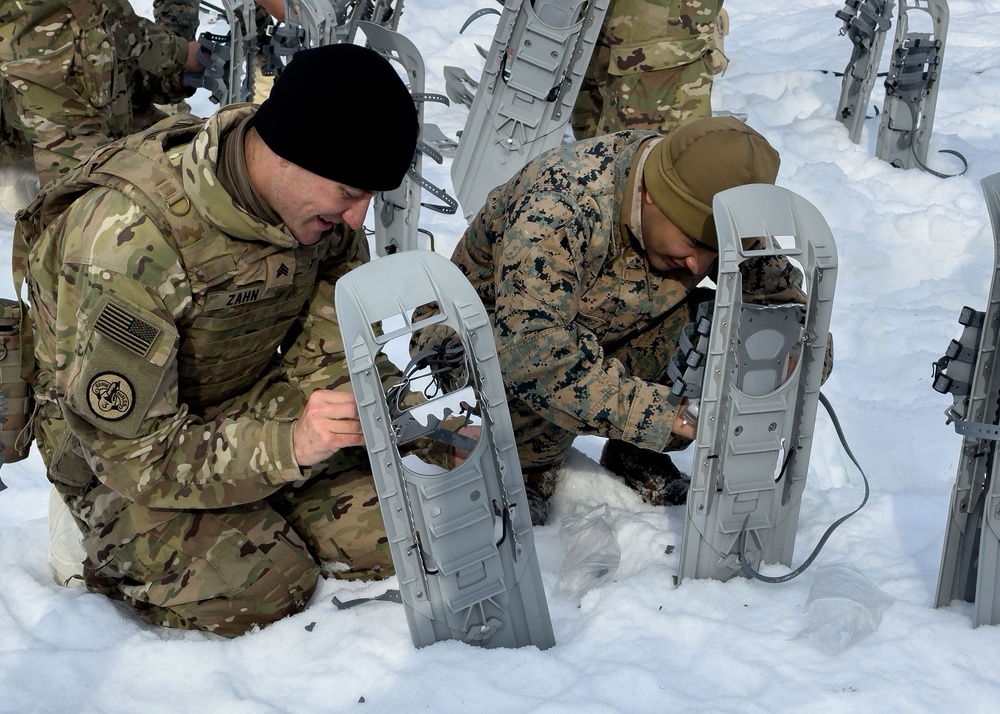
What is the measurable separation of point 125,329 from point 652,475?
1.64m

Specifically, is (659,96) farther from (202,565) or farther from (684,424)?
(202,565)

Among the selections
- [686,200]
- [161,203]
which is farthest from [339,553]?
[686,200]

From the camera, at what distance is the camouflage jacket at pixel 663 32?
427 cm

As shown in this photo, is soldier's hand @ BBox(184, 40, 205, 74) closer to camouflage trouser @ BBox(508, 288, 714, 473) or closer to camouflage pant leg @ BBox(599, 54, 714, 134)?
camouflage pant leg @ BBox(599, 54, 714, 134)

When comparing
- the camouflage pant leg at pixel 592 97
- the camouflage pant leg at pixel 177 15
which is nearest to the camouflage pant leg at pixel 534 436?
the camouflage pant leg at pixel 592 97

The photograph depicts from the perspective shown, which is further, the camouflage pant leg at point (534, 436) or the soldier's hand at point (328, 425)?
the camouflage pant leg at point (534, 436)

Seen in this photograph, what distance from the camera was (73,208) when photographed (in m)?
2.24

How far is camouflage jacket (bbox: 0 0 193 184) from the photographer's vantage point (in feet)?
13.3

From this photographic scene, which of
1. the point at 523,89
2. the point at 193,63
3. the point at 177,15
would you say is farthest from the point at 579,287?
the point at 177,15

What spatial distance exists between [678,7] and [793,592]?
273 cm

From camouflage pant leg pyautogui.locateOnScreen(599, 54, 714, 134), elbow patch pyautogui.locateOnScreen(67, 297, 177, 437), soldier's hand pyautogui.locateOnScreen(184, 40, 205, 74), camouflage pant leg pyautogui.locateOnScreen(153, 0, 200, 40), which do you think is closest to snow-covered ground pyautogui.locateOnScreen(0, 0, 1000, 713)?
elbow patch pyautogui.locateOnScreen(67, 297, 177, 437)

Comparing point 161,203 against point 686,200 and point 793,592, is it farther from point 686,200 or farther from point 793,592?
point 793,592

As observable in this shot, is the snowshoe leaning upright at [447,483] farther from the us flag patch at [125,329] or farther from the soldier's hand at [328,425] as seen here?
the us flag patch at [125,329]

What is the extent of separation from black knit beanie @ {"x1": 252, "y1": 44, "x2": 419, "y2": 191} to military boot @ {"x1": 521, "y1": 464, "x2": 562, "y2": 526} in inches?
48.0
